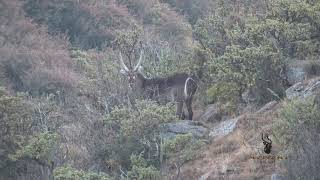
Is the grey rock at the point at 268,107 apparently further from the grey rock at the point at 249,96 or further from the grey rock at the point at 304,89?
the grey rock at the point at 249,96

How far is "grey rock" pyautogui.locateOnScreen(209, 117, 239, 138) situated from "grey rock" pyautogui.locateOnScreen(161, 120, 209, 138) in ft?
0.50

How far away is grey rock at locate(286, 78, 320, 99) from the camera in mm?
11327

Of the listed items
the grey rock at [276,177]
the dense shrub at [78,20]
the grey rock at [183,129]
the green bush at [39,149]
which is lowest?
the dense shrub at [78,20]

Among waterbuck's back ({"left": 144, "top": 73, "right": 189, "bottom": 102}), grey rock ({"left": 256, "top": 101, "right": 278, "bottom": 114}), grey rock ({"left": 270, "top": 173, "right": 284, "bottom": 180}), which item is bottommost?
waterbuck's back ({"left": 144, "top": 73, "right": 189, "bottom": 102})

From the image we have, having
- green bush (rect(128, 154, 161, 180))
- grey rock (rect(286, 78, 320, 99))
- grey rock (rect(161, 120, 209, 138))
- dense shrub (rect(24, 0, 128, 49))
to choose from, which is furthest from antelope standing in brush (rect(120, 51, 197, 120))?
dense shrub (rect(24, 0, 128, 49))

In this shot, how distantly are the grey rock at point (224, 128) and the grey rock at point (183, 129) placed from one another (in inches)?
6.0

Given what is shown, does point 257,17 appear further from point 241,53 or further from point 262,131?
point 262,131

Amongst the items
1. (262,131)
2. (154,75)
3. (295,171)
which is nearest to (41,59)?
(154,75)

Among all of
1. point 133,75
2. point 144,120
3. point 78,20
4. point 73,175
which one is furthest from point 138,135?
point 78,20

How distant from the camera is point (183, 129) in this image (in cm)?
1235

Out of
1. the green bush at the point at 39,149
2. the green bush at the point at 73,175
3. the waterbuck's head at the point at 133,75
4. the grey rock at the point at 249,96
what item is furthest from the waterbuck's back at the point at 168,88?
the green bush at the point at 73,175

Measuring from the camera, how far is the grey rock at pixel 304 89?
1133 cm

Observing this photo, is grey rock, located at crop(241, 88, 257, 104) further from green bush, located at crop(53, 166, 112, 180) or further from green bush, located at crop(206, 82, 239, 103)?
green bush, located at crop(53, 166, 112, 180)

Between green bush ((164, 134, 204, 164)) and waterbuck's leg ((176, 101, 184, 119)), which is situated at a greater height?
green bush ((164, 134, 204, 164))
